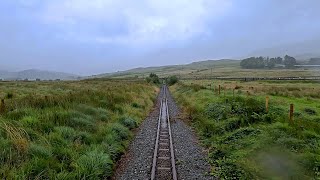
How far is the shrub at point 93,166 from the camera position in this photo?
8.36 metres

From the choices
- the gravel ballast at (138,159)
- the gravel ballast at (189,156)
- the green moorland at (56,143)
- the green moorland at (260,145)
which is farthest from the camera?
the gravel ballast at (189,156)

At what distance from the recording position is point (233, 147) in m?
12.4

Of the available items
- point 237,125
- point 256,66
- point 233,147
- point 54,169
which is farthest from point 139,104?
point 256,66

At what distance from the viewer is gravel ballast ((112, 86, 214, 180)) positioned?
973 centimetres

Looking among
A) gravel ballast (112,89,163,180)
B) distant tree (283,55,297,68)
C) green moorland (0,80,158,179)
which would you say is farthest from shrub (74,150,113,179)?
distant tree (283,55,297,68)

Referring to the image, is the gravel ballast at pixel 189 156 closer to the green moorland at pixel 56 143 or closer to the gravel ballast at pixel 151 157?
the gravel ballast at pixel 151 157

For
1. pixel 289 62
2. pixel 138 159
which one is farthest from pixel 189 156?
pixel 289 62

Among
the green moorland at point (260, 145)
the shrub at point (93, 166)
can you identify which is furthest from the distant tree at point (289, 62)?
the shrub at point (93, 166)

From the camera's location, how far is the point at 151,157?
11586 mm

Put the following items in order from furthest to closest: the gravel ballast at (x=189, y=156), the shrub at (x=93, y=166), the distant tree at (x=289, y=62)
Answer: the distant tree at (x=289, y=62) → the gravel ballast at (x=189, y=156) → the shrub at (x=93, y=166)

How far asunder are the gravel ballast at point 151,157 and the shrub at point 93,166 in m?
0.45

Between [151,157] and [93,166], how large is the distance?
3.24 metres

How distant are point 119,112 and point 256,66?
187702mm

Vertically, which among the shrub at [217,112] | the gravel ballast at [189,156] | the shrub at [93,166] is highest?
the shrub at [93,166]
